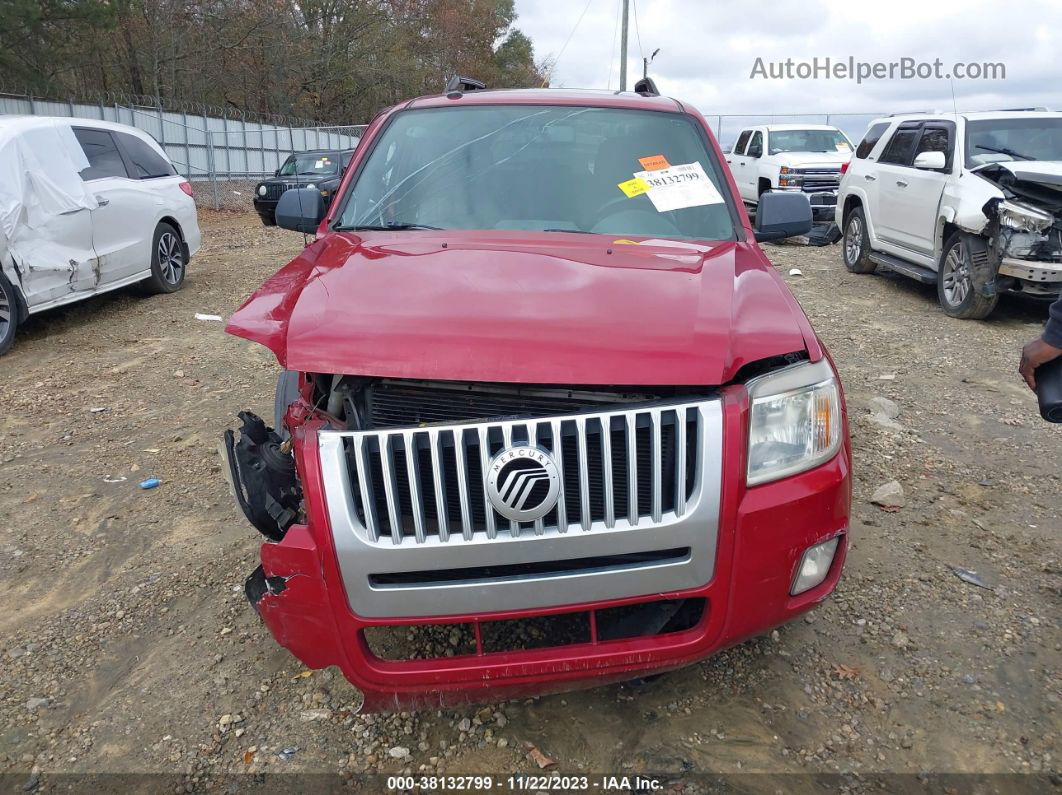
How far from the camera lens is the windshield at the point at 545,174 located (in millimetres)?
3258

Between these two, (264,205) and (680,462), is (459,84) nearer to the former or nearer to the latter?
(680,462)

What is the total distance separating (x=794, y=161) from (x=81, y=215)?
36.6 feet

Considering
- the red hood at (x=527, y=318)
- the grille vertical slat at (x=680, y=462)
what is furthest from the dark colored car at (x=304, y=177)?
the grille vertical slat at (x=680, y=462)

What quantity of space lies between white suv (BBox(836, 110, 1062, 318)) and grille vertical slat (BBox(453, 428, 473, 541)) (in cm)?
641

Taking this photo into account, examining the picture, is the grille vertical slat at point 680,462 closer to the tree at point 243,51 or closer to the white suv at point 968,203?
the white suv at point 968,203

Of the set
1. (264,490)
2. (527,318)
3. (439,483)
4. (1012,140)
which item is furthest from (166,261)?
(1012,140)

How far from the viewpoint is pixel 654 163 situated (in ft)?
11.4

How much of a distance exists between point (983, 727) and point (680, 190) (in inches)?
86.8

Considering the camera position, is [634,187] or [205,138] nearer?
[634,187]

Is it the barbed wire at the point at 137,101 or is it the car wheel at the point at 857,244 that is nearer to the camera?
the car wheel at the point at 857,244

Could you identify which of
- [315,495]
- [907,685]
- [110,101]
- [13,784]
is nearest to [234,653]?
[13,784]

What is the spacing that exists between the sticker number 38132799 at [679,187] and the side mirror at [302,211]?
1532 mm

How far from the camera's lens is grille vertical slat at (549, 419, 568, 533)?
6.34 feet

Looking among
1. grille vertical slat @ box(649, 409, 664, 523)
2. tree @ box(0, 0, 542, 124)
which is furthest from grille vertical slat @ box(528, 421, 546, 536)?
tree @ box(0, 0, 542, 124)
